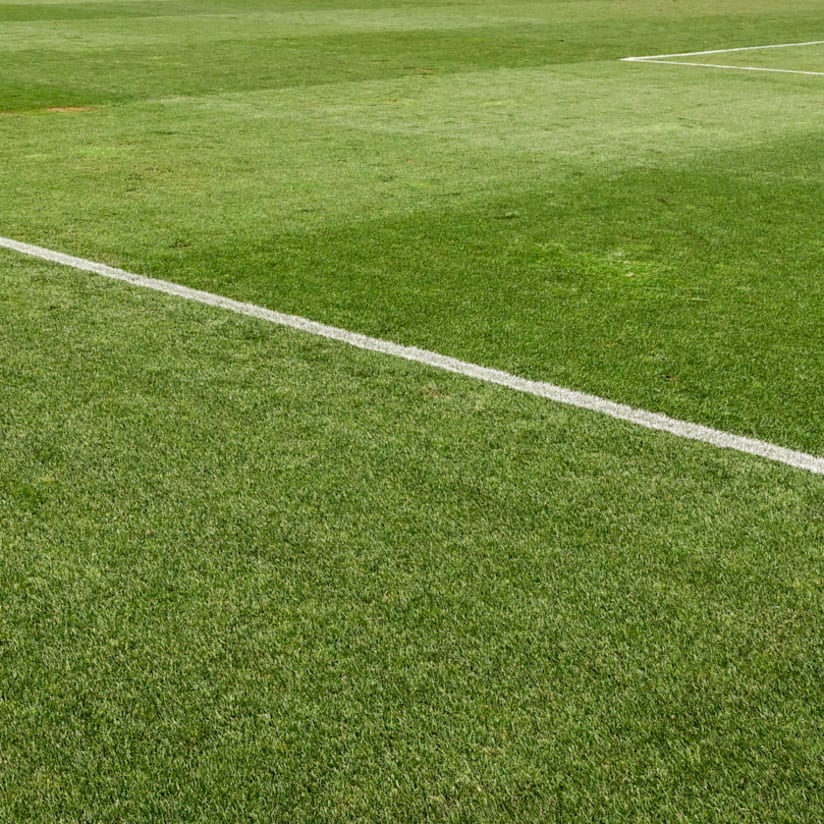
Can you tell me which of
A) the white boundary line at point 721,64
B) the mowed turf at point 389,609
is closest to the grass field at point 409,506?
the mowed turf at point 389,609

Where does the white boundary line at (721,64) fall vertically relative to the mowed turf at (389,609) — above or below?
below

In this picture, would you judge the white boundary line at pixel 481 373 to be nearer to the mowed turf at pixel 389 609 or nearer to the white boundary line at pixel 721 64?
the mowed turf at pixel 389 609

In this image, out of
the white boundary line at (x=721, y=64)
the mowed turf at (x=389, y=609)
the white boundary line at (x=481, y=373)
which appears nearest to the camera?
the mowed turf at (x=389, y=609)

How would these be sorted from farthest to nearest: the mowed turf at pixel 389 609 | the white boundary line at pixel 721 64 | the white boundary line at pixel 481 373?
the white boundary line at pixel 721 64 < the white boundary line at pixel 481 373 < the mowed turf at pixel 389 609

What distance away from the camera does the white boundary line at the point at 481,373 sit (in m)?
3.69

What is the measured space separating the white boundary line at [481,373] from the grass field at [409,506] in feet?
0.25

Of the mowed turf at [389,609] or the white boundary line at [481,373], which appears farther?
the white boundary line at [481,373]

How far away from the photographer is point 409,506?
3.32 m

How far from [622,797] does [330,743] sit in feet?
1.98

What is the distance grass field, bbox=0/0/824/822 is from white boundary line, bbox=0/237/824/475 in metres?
0.08

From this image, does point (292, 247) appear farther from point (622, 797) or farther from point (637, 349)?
point (622, 797)

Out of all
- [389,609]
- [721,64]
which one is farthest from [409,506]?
[721,64]

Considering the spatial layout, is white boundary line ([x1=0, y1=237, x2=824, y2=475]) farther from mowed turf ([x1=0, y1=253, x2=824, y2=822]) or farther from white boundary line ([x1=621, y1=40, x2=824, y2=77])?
white boundary line ([x1=621, y1=40, x2=824, y2=77])

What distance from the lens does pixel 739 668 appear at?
2596 millimetres
